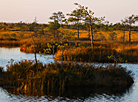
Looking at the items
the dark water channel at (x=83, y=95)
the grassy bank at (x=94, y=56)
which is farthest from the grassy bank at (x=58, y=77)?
the grassy bank at (x=94, y=56)

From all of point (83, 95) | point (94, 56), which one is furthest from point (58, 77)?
point (94, 56)

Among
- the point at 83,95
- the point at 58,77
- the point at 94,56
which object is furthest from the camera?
the point at 94,56

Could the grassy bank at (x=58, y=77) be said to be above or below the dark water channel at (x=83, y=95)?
above

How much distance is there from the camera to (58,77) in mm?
18172

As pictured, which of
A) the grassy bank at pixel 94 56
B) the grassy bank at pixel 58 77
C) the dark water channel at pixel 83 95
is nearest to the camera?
the dark water channel at pixel 83 95

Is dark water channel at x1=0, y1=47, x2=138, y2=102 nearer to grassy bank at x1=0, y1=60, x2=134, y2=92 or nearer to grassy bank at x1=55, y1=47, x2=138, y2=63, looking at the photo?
grassy bank at x1=0, y1=60, x2=134, y2=92

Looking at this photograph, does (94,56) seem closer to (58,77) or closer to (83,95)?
(58,77)

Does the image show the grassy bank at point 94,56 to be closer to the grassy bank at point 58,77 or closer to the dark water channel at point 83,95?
the grassy bank at point 58,77

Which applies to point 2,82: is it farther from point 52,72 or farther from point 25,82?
point 52,72

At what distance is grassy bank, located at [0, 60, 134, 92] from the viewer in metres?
17.9

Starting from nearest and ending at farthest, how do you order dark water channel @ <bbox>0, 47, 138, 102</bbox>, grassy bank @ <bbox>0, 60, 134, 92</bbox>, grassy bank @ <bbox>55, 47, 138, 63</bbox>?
dark water channel @ <bbox>0, 47, 138, 102</bbox>
grassy bank @ <bbox>0, 60, 134, 92</bbox>
grassy bank @ <bbox>55, 47, 138, 63</bbox>

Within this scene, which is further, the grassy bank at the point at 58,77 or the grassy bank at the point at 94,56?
the grassy bank at the point at 94,56

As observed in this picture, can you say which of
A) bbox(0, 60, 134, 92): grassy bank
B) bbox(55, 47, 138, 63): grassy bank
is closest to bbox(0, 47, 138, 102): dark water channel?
bbox(0, 60, 134, 92): grassy bank

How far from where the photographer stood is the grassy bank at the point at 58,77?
17.9 m
